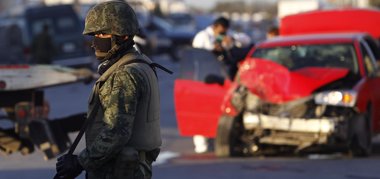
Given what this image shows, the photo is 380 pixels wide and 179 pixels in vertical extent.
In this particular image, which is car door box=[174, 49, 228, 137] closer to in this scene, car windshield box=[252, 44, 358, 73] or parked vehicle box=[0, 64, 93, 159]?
car windshield box=[252, 44, 358, 73]

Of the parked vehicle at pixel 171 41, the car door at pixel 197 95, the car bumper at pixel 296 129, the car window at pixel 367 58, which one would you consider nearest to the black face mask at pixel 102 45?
the car bumper at pixel 296 129

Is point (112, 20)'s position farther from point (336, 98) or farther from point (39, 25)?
point (39, 25)

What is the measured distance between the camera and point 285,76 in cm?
1226

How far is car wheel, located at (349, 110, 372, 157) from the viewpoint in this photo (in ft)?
39.4

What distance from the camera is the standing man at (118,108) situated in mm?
4832

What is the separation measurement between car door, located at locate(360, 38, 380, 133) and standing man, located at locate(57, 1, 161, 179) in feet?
25.9

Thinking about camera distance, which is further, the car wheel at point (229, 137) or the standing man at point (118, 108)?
the car wheel at point (229, 137)

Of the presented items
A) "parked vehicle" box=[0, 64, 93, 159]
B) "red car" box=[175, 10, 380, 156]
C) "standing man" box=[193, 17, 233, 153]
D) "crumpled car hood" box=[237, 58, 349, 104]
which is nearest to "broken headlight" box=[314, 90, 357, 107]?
"red car" box=[175, 10, 380, 156]

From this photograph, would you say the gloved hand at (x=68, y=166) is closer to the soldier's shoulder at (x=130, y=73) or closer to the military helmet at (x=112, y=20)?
the soldier's shoulder at (x=130, y=73)

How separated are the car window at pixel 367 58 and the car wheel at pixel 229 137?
196cm

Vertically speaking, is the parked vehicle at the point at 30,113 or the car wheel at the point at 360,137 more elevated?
the parked vehicle at the point at 30,113

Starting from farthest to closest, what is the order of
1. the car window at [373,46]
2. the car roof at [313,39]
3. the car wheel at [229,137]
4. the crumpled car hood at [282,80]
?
the car window at [373,46] → the car roof at [313,39] → the car wheel at [229,137] → the crumpled car hood at [282,80]

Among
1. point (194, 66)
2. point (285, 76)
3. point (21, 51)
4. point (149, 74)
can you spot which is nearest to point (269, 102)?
point (285, 76)

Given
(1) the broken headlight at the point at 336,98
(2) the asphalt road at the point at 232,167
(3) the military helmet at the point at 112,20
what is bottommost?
(2) the asphalt road at the point at 232,167
